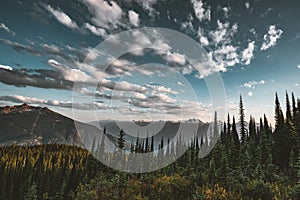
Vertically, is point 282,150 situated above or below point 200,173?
above

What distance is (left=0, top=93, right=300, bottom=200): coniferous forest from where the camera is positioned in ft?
97.0

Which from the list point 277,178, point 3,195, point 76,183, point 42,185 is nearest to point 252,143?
point 277,178

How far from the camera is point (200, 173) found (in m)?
44.8

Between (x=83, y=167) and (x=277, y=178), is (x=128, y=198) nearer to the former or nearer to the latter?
(x=277, y=178)

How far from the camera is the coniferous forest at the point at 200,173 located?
97.0ft

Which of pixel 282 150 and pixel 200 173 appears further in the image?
pixel 200 173

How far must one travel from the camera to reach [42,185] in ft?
279

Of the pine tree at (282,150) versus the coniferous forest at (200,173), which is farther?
the pine tree at (282,150)

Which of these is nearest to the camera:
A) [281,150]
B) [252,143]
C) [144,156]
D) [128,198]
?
[128,198]

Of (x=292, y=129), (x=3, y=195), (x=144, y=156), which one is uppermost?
(x=292, y=129)

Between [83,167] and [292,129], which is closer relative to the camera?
[292,129]

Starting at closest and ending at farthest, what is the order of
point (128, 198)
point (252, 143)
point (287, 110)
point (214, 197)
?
1. point (214, 197)
2. point (128, 198)
3. point (252, 143)
4. point (287, 110)

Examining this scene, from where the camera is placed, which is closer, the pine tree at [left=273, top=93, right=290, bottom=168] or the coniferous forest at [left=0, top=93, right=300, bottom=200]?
the coniferous forest at [left=0, top=93, right=300, bottom=200]

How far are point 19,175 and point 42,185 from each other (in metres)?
12.1
